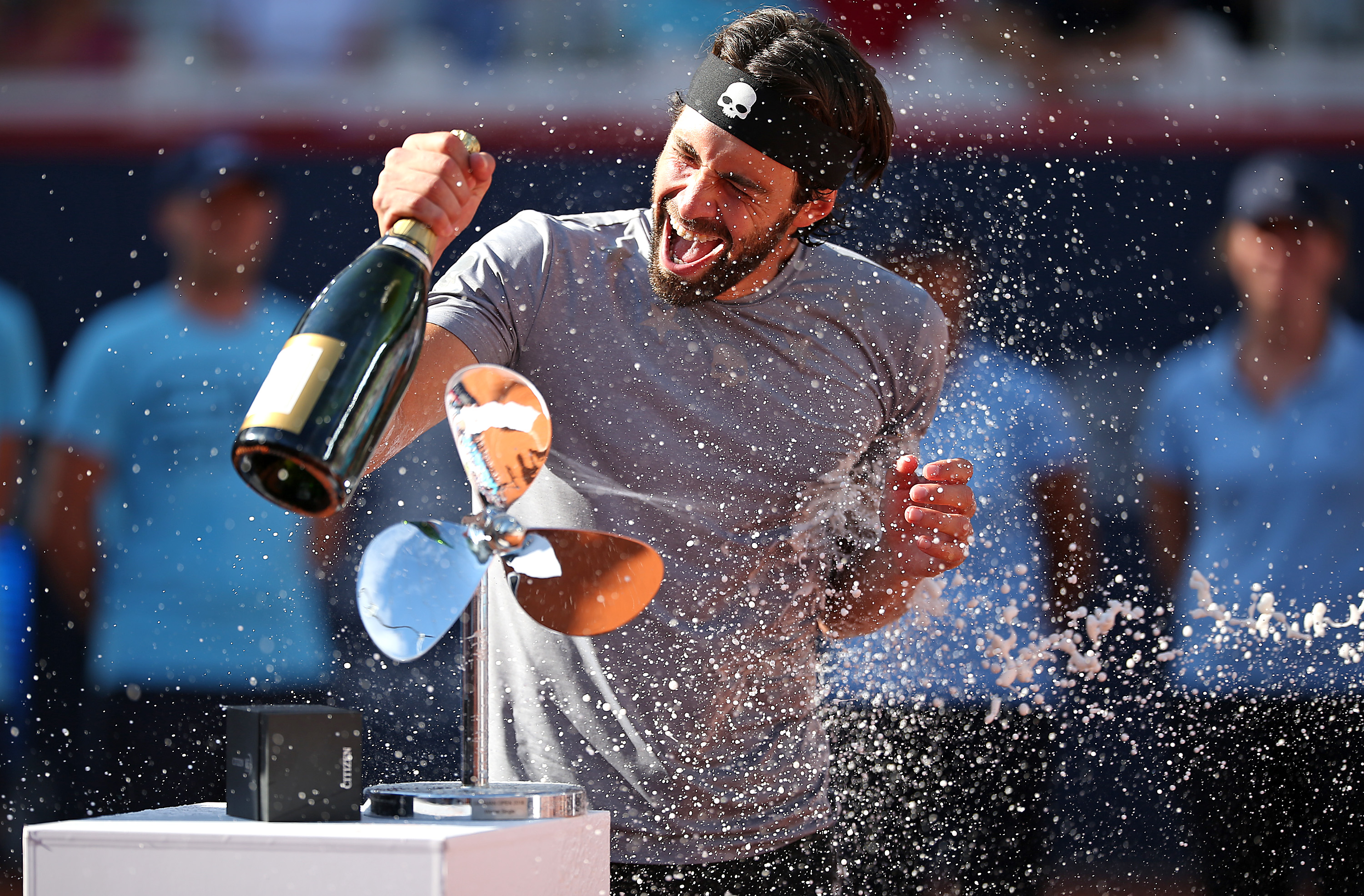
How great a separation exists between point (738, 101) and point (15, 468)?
6.27ft

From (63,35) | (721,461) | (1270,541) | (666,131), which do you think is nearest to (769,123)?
(721,461)

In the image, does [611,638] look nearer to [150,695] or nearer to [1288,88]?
[150,695]

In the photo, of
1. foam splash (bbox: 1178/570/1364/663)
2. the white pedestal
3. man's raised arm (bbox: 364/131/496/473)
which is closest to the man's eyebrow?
man's raised arm (bbox: 364/131/496/473)

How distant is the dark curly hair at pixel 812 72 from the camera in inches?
57.0

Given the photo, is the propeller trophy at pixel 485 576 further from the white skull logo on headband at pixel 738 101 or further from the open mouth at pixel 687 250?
the white skull logo on headband at pixel 738 101

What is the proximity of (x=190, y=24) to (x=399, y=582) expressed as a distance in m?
3.52

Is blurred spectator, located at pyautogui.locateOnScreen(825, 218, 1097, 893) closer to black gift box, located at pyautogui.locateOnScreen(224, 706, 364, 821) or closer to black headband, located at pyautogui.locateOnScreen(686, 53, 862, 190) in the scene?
black headband, located at pyautogui.locateOnScreen(686, 53, 862, 190)

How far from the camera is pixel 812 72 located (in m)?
1.46

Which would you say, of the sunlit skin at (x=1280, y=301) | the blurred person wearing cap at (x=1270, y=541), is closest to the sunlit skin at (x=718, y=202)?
the blurred person wearing cap at (x=1270, y=541)

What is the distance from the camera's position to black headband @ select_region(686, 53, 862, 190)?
1.41m

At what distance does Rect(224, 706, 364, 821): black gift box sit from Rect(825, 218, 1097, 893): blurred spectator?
4.69ft

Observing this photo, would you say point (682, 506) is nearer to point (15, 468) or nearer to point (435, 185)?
point (435, 185)

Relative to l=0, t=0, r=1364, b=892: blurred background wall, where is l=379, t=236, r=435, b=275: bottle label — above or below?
below

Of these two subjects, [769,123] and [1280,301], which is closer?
[769,123]
